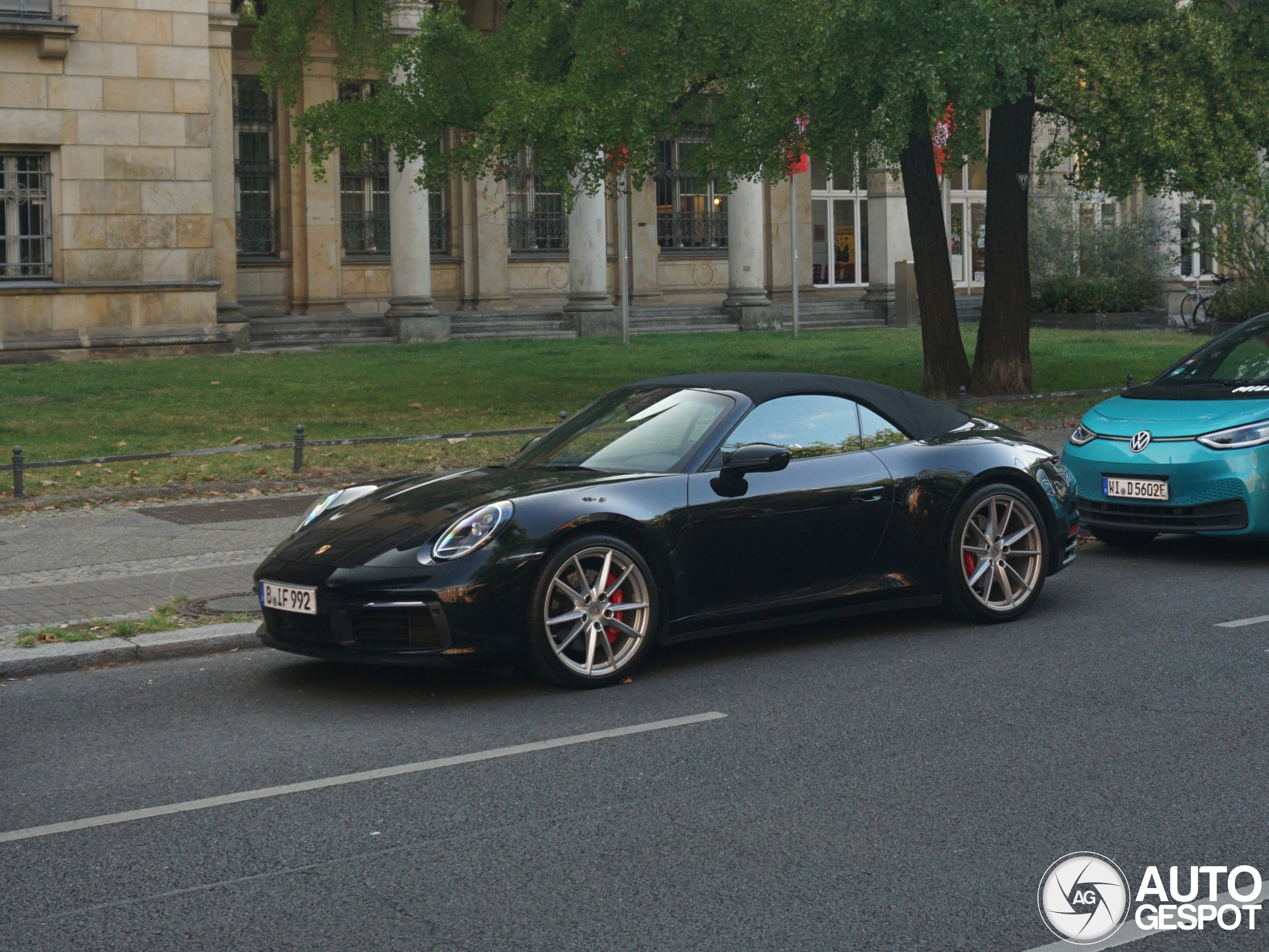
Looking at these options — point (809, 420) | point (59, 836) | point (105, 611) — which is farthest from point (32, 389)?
point (59, 836)

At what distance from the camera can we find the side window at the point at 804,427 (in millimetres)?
7930

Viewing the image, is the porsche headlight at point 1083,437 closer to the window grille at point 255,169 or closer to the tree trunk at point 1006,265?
the tree trunk at point 1006,265

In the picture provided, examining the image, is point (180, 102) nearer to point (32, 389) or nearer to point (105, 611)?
point (32, 389)

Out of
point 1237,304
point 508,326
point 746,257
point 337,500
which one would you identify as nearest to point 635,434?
point 337,500

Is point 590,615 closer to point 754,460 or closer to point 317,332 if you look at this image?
point 754,460

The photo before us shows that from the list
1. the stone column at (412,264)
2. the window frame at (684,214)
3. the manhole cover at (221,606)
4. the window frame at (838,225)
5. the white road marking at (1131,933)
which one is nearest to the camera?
the white road marking at (1131,933)

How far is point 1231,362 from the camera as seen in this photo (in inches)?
435

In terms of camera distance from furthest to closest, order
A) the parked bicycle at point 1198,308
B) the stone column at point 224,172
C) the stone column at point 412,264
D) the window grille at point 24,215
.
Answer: the parked bicycle at point 1198,308 < the stone column at point 412,264 < the stone column at point 224,172 < the window grille at point 24,215

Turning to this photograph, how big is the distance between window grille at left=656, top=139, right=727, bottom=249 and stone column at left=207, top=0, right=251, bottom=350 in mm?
12447

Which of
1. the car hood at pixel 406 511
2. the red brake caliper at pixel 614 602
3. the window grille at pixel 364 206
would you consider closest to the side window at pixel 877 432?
the car hood at pixel 406 511

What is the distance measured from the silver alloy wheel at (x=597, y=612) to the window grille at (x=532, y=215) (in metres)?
30.9

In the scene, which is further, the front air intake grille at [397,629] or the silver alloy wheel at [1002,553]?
the silver alloy wheel at [1002,553]

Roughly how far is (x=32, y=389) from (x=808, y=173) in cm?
2501

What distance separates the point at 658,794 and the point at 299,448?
946 centimetres
